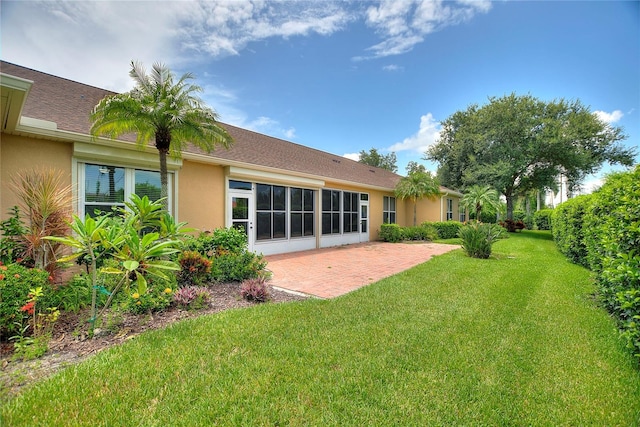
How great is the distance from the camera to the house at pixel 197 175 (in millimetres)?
6023

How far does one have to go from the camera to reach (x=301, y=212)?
490 inches

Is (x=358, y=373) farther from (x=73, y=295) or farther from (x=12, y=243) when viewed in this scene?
(x=12, y=243)

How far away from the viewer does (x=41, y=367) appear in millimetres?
2977

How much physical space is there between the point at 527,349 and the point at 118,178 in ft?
30.1

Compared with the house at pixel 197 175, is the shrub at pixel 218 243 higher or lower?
lower

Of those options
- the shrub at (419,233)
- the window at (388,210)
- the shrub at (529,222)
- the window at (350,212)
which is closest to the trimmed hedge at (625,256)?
the window at (350,212)

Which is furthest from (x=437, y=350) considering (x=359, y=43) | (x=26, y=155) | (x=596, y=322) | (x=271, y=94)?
(x=271, y=94)

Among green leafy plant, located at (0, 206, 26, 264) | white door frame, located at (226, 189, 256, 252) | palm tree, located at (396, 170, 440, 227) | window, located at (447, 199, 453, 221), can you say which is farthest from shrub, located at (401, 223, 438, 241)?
green leafy plant, located at (0, 206, 26, 264)

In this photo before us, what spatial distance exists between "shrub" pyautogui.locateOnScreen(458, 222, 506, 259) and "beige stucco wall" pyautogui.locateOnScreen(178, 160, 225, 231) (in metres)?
8.87

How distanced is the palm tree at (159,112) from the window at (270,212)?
3.96m

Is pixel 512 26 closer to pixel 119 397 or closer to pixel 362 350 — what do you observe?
pixel 362 350

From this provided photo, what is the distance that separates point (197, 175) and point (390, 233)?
11.3 m

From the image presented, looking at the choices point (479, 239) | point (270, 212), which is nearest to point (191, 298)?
point (270, 212)

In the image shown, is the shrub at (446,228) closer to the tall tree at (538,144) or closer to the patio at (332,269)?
the tall tree at (538,144)
